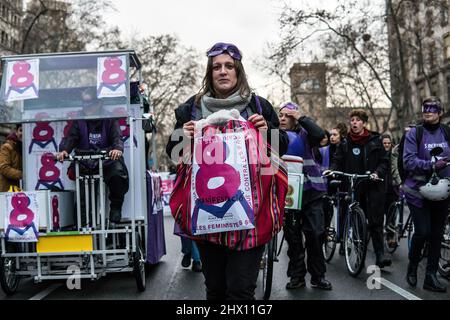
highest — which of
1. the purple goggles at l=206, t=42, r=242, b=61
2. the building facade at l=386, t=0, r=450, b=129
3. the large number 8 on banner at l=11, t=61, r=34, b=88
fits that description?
the building facade at l=386, t=0, r=450, b=129

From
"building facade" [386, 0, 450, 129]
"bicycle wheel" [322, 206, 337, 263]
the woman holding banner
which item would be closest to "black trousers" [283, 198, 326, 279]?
"bicycle wheel" [322, 206, 337, 263]

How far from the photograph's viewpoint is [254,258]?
10.3ft

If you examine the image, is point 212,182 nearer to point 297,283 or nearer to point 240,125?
point 240,125

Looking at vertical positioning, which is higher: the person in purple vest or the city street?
the person in purple vest

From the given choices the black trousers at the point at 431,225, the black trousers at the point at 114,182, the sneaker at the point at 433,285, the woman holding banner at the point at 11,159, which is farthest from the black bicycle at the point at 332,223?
the woman holding banner at the point at 11,159

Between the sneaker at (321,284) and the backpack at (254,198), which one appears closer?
the backpack at (254,198)

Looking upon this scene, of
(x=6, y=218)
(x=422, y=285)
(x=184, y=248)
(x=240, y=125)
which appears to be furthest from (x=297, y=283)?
(x=240, y=125)

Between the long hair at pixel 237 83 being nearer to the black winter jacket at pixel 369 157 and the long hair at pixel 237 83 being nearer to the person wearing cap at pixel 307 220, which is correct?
the person wearing cap at pixel 307 220

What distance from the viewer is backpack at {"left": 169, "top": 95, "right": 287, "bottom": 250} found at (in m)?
3.10

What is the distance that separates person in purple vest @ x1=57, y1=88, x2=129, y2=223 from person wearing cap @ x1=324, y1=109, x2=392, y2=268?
8.84 feet

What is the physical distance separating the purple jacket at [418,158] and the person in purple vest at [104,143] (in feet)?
10.1

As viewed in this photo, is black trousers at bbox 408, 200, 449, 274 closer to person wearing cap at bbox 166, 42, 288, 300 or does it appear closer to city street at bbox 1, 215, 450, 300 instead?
city street at bbox 1, 215, 450, 300

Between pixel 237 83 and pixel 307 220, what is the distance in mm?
3413

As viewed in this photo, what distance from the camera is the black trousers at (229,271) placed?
10.1ft
